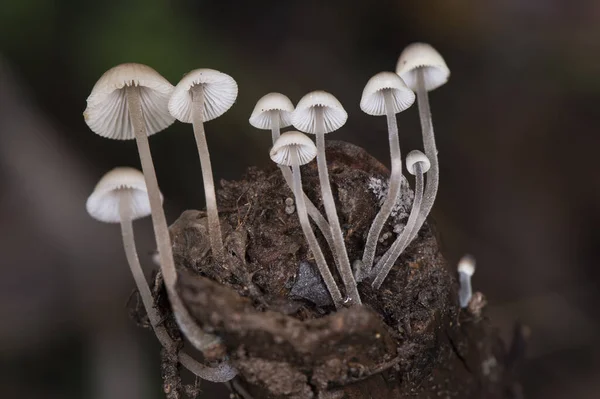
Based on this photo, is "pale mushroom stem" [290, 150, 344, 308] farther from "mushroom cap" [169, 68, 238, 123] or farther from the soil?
"mushroom cap" [169, 68, 238, 123]

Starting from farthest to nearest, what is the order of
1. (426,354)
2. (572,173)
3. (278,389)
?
(572,173) → (426,354) → (278,389)

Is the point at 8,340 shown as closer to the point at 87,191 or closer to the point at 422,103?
the point at 87,191

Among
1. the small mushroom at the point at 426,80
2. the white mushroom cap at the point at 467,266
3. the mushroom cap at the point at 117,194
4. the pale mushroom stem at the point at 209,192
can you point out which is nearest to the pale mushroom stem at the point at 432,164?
the small mushroom at the point at 426,80

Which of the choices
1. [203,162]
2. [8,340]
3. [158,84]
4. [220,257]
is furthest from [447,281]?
[8,340]

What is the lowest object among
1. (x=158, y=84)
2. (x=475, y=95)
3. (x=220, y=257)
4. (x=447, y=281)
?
(x=447, y=281)

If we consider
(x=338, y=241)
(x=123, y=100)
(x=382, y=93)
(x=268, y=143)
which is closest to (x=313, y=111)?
(x=382, y=93)

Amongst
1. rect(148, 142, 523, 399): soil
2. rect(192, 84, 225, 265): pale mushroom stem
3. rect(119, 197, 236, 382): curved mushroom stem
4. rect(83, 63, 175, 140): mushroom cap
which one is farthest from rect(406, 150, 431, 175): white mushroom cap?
rect(119, 197, 236, 382): curved mushroom stem

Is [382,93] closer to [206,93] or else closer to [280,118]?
[280,118]
